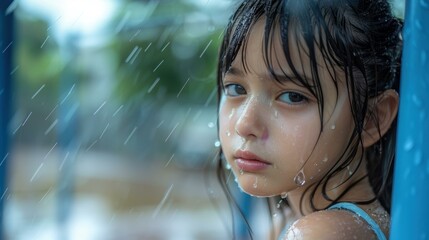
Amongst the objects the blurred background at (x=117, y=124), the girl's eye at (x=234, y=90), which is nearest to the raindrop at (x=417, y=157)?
the girl's eye at (x=234, y=90)

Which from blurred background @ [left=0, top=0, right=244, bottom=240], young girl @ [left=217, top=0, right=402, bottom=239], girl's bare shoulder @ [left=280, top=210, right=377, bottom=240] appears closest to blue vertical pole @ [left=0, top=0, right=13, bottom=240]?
young girl @ [left=217, top=0, right=402, bottom=239]

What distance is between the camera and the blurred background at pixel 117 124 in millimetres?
5711

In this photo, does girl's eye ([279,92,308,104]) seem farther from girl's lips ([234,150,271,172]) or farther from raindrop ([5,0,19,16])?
raindrop ([5,0,19,16])

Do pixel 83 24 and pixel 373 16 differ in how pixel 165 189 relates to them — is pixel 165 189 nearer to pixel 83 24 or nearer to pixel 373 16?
pixel 83 24

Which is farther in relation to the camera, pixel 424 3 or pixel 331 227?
pixel 331 227

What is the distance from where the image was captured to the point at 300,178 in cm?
141

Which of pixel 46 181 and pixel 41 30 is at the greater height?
pixel 41 30

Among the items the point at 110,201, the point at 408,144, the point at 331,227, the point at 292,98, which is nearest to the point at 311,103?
the point at 292,98

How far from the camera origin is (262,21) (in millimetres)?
1408

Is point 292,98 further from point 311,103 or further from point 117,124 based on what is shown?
point 117,124

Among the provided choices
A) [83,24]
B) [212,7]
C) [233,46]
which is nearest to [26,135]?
[83,24]

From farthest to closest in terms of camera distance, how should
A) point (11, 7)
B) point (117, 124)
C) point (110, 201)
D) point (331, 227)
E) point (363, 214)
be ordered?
point (117, 124) → point (110, 201) → point (11, 7) → point (363, 214) → point (331, 227)

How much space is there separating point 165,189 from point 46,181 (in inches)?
78.2

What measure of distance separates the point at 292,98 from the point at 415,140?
47 cm
